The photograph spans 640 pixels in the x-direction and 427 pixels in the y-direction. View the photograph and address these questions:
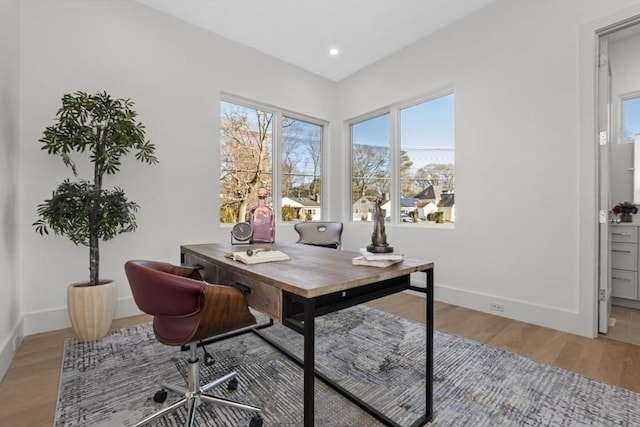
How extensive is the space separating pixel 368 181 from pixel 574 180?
2522 millimetres

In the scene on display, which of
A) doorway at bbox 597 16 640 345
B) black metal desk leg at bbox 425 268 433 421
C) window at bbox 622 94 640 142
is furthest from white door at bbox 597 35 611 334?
black metal desk leg at bbox 425 268 433 421

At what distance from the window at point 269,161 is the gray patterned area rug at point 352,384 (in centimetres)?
195

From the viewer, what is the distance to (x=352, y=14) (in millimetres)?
3201

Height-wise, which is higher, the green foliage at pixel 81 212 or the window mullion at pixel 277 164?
the window mullion at pixel 277 164

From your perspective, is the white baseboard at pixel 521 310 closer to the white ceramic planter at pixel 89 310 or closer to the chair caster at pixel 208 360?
the chair caster at pixel 208 360

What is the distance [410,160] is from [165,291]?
3529 mm

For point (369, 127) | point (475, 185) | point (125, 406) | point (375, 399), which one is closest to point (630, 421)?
point (375, 399)

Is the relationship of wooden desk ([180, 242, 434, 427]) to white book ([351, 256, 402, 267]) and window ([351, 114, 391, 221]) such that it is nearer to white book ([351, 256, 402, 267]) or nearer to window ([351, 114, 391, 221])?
white book ([351, 256, 402, 267])

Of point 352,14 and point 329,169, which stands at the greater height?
point 352,14

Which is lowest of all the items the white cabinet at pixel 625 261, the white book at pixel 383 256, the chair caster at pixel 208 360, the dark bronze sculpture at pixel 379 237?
the chair caster at pixel 208 360

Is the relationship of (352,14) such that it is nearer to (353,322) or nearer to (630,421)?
(353,322)

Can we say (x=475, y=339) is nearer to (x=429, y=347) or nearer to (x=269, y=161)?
(x=429, y=347)

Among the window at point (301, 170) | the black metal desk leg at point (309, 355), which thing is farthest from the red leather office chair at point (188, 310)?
the window at point (301, 170)

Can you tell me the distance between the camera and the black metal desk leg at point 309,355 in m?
1.04
